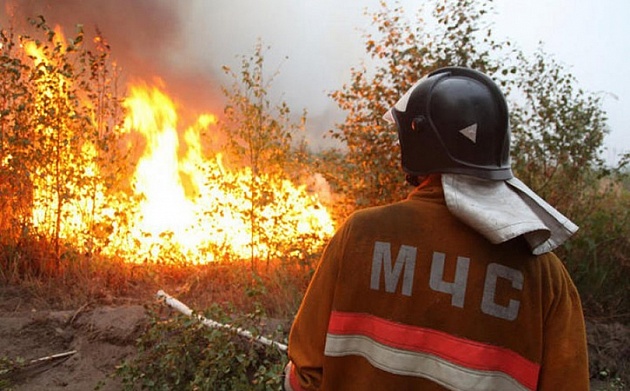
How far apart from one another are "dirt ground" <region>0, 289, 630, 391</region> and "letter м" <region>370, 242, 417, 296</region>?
327cm

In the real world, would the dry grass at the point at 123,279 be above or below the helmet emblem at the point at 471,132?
below

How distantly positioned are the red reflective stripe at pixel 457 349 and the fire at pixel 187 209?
403cm

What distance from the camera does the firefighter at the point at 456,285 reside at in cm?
137

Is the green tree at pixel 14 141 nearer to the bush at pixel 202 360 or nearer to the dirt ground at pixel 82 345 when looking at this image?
the dirt ground at pixel 82 345

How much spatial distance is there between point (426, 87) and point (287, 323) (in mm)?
3358

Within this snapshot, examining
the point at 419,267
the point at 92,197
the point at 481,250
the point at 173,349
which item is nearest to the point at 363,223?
the point at 419,267

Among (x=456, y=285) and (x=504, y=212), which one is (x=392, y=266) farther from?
(x=504, y=212)

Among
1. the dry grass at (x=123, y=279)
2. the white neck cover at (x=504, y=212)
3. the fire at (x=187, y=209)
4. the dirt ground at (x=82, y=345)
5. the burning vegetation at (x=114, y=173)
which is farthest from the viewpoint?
the fire at (x=187, y=209)

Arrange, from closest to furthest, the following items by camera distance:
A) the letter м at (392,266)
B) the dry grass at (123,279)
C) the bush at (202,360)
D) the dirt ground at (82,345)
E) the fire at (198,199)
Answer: the letter м at (392,266) → the bush at (202,360) → the dirt ground at (82,345) → the dry grass at (123,279) → the fire at (198,199)

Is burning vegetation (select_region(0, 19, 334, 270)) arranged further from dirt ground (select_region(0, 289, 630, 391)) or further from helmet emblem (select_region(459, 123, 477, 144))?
helmet emblem (select_region(459, 123, 477, 144))

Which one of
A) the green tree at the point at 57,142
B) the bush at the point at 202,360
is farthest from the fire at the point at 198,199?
the bush at the point at 202,360

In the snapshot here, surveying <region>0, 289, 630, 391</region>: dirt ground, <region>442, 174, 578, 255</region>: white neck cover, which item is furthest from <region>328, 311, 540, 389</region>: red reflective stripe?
<region>0, 289, 630, 391</region>: dirt ground

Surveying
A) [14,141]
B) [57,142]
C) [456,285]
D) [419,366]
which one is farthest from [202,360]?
[14,141]

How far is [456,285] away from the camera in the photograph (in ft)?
4.54
